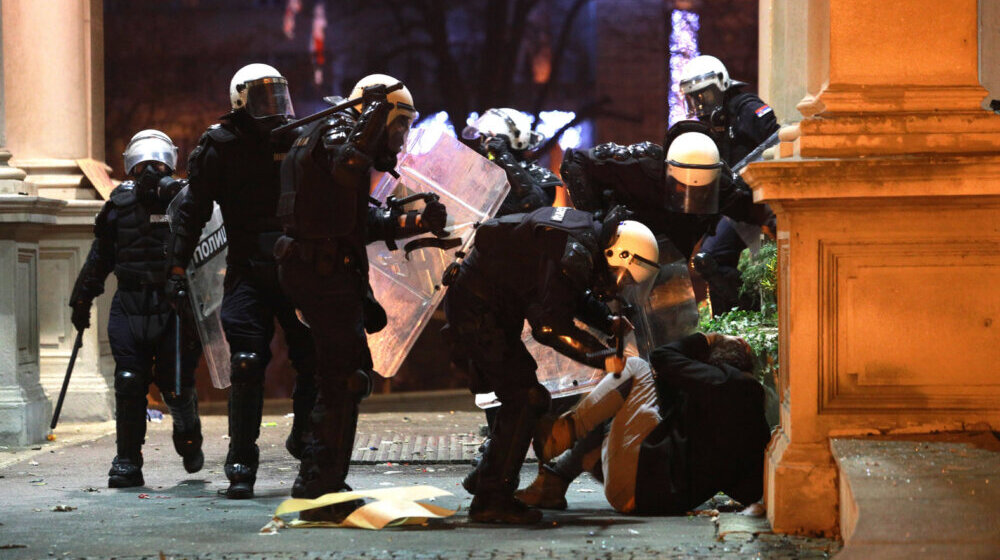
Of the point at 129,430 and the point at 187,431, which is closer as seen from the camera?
the point at 129,430

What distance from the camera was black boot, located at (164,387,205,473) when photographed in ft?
24.3

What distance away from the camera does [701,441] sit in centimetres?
577

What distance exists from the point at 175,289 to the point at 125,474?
1.05 metres

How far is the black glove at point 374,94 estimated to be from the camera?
219 inches

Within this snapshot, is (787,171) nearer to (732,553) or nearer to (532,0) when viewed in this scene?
(732,553)

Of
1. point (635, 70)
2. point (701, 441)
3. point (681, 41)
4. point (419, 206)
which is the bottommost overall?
point (701, 441)

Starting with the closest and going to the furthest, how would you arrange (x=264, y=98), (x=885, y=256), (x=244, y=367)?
(x=885, y=256), (x=244, y=367), (x=264, y=98)

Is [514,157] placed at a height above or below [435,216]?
above

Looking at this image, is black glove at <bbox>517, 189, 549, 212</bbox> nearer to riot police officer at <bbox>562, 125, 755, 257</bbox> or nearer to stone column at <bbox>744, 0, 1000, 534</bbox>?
riot police officer at <bbox>562, 125, 755, 257</bbox>

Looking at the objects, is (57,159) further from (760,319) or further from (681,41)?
(681,41)

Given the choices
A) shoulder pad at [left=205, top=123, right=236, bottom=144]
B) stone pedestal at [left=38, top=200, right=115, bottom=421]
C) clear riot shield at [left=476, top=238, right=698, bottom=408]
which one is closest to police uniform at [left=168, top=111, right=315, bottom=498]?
shoulder pad at [left=205, top=123, right=236, bottom=144]

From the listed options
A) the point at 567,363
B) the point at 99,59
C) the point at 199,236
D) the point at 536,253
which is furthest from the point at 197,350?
the point at 99,59

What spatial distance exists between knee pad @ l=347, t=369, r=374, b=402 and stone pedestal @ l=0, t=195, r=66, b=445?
4536mm

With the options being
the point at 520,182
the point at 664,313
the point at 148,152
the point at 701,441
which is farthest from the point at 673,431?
the point at 148,152
